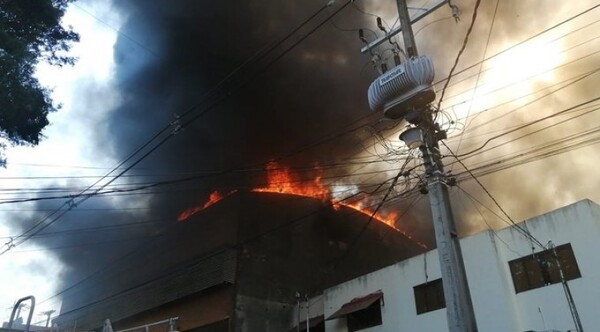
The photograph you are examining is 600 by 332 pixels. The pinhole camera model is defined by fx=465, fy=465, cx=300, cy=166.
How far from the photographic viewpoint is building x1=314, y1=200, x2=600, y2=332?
13539 mm

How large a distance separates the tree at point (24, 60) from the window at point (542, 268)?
15.0 m

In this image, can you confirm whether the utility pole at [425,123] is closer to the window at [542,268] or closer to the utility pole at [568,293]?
the utility pole at [568,293]

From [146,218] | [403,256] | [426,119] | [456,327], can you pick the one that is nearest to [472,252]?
[426,119]

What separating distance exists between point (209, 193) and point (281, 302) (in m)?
8.35

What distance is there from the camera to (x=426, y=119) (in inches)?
332

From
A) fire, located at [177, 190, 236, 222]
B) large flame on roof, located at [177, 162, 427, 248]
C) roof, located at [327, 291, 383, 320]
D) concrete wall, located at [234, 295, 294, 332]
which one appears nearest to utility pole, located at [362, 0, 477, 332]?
roof, located at [327, 291, 383, 320]

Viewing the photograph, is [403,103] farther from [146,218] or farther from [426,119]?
[146,218]

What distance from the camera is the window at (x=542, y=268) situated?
45.6 ft

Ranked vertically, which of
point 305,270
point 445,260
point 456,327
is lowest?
point 456,327

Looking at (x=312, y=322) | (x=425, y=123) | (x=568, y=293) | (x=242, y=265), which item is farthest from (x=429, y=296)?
(x=425, y=123)

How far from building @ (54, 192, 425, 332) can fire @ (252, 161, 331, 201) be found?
126 cm

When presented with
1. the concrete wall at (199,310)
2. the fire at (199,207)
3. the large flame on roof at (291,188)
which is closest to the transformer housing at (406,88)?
the concrete wall at (199,310)

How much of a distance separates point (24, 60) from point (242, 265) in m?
12.6

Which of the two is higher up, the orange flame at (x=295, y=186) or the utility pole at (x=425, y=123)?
the orange flame at (x=295, y=186)
